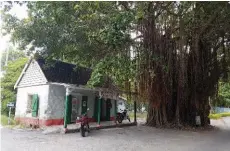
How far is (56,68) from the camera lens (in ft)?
52.3

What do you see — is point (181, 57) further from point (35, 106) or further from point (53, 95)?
point (35, 106)

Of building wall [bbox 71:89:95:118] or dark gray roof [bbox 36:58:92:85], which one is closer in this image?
dark gray roof [bbox 36:58:92:85]

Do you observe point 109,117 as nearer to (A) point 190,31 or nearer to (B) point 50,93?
(B) point 50,93

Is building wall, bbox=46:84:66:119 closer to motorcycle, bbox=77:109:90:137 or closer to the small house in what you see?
the small house

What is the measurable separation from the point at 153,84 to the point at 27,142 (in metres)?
7.02

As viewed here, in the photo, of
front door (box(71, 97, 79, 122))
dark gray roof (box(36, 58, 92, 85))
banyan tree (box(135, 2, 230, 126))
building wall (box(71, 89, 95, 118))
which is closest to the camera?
banyan tree (box(135, 2, 230, 126))

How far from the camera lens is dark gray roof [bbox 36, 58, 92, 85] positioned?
586 inches

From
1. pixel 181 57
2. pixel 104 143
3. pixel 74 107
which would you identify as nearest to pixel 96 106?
pixel 74 107

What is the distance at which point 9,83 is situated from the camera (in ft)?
68.9

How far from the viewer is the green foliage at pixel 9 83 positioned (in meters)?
20.4

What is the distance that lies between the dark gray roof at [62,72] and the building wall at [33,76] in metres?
0.35

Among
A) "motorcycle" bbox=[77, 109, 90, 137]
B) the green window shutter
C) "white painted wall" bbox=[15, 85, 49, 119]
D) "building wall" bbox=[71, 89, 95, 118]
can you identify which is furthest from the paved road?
"building wall" bbox=[71, 89, 95, 118]

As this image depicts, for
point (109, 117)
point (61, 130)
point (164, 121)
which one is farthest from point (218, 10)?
Answer: point (109, 117)

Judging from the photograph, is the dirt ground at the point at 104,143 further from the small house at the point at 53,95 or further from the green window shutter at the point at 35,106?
the green window shutter at the point at 35,106
